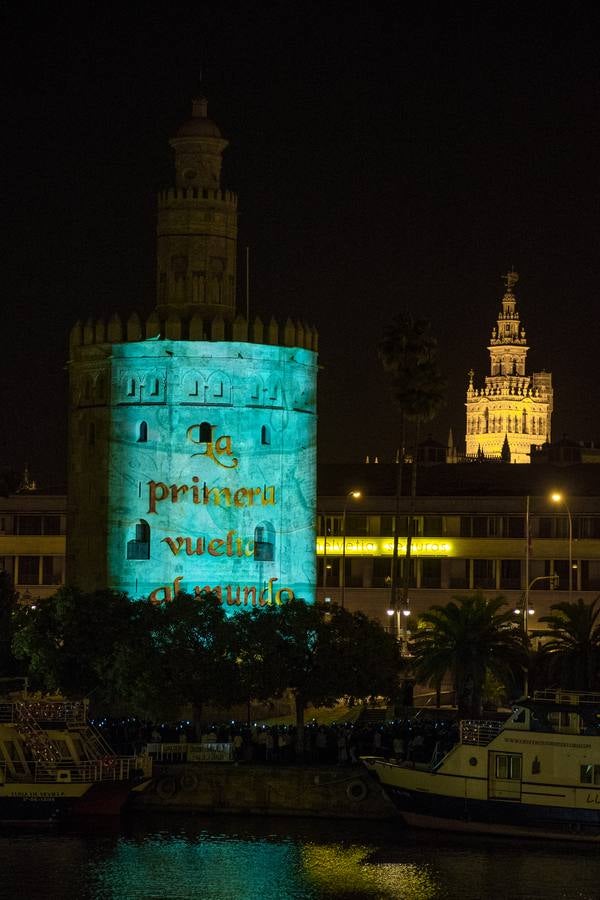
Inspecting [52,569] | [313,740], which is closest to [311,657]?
[313,740]

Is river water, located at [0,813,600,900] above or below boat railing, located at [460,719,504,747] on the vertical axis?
below

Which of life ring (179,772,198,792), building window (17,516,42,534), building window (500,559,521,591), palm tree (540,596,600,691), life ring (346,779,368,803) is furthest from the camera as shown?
building window (17,516,42,534)

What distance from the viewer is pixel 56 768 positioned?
7850 centimetres

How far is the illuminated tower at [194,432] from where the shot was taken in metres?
99.2

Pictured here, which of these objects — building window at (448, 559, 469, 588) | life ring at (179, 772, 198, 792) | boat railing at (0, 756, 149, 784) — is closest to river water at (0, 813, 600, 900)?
life ring at (179, 772, 198, 792)

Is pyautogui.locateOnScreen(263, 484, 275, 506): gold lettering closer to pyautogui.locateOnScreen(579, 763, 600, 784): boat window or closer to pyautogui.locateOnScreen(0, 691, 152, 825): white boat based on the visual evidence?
pyautogui.locateOnScreen(0, 691, 152, 825): white boat

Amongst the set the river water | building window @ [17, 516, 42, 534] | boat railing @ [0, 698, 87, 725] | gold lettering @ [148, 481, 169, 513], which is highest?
building window @ [17, 516, 42, 534]

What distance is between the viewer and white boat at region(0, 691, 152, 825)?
3056 inches

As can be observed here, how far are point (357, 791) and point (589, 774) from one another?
791cm

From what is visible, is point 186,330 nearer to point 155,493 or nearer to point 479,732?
point 155,493

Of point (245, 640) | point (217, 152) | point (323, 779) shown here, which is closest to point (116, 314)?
point (217, 152)

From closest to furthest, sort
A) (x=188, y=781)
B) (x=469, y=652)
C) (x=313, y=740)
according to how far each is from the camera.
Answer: (x=188, y=781) < (x=313, y=740) < (x=469, y=652)

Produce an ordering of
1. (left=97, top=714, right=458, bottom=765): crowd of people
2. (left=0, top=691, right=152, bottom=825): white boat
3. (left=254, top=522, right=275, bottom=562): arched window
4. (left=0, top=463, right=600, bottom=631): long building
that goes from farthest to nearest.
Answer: (left=0, top=463, right=600, bottom=631): long building < (left=254, top=522, right=275, bottom=562): arched window < (left=97, top=714, right=458, bottom=765): crowd of people < (left=0, top=691, right=152, bottom=825): white boat

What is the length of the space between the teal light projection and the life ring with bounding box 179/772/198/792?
757 inches
